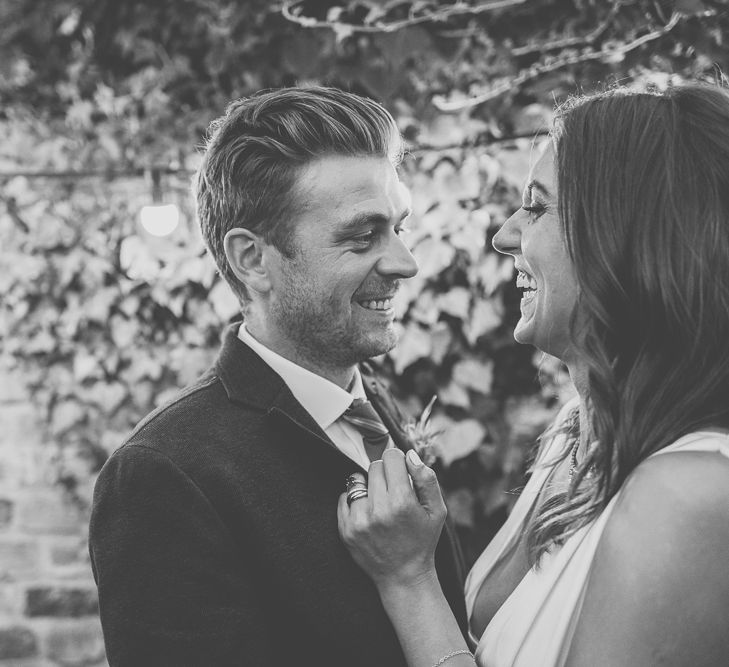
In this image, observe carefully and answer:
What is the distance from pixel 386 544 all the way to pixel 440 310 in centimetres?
163

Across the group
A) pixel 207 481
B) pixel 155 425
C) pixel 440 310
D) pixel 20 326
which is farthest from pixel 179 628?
pixel 20 326

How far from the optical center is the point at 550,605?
1.50 meters

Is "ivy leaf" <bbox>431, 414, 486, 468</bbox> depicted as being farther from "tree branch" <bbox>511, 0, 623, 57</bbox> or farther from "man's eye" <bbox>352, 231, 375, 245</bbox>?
"tree branch" <bbox>511, 0, 623, 57</bbox>

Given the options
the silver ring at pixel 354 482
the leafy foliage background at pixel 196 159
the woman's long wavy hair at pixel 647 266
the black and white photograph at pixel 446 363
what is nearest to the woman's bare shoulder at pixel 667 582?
the black and white photograph at pixel 446 363

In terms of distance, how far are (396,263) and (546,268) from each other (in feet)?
1.51

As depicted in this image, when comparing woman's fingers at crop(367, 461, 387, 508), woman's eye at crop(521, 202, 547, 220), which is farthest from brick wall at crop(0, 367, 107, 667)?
woman's eye at crop(521, 202, 547, 220)

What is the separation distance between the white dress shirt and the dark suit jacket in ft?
0.32

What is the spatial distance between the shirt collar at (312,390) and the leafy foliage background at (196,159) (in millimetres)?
1217

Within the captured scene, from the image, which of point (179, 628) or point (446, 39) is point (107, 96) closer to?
point (446, 39)

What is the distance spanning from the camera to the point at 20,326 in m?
3.84

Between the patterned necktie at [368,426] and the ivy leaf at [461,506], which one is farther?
the ivy leaf at [461,506]

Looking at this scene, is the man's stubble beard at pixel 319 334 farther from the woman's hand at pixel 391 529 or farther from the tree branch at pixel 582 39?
the tree branch at pixel 582 39

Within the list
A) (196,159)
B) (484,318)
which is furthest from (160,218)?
(484,318)

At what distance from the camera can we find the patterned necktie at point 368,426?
6.42 ft
